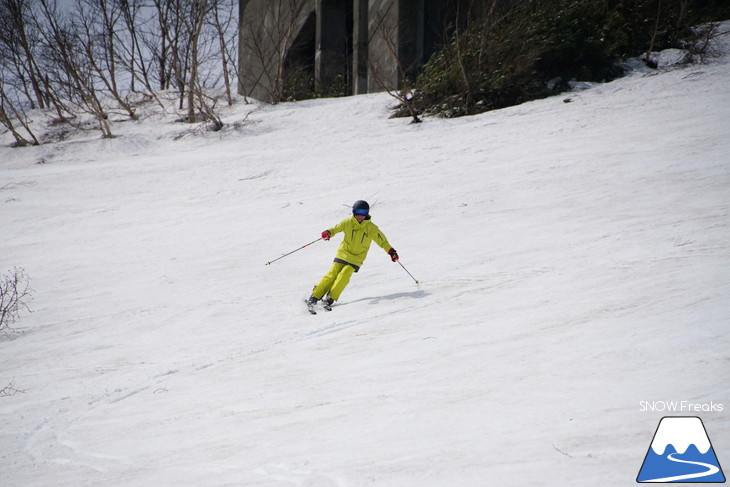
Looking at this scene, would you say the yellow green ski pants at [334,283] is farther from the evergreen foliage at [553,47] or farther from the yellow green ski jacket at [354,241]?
the evergreen foliage at [553,47]

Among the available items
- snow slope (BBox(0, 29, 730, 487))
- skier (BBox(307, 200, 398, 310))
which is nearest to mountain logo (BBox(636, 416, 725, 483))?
snow slope (BBox(0, 29, 730, 487))

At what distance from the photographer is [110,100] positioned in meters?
24.6

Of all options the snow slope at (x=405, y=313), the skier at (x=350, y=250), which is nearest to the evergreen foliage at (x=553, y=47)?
the snow slope at (x=405, y=313)

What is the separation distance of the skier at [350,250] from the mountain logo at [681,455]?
12.5 ft

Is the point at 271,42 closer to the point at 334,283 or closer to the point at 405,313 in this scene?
the point at 334,283

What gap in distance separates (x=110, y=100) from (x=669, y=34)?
24.0 metres

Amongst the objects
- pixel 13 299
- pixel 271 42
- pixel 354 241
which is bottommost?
pixel 13 299

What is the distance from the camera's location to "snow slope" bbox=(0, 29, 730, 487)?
328cm

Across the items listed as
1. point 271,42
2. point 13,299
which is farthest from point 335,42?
point 13,299

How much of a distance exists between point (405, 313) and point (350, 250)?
1.29 metres

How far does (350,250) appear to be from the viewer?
6.51m

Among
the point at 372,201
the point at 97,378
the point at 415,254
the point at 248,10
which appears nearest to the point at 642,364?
the point at 415,254

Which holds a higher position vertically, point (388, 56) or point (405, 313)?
point (388, 56)

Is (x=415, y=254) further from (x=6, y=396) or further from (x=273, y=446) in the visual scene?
(x=6, y=396)
